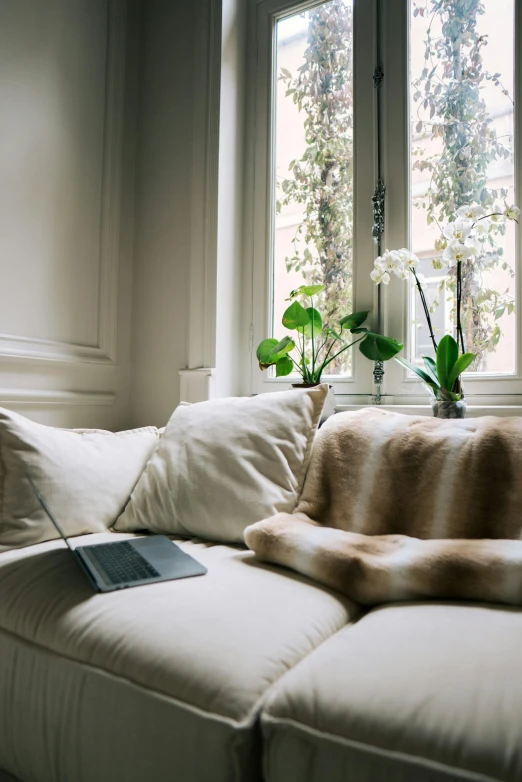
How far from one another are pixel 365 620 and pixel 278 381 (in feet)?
4.10

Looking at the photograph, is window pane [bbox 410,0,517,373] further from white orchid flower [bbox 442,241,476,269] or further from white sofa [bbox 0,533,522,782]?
white sofa [bbox 0,533,522,782]

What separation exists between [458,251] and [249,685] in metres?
1.23

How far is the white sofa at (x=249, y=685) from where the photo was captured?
64 cm

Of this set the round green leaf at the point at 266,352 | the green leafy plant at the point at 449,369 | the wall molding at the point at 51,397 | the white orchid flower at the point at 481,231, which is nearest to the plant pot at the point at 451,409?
the green leafy plant at the point at 449,369

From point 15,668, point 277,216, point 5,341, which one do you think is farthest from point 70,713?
point 277,216

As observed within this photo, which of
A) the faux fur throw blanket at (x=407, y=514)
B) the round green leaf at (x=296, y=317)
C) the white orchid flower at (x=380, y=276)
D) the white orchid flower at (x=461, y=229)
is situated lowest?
the faux fur throw blanket at (x=407, y=514)

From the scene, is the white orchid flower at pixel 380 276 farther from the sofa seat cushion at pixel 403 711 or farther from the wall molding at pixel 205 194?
the sofa seat cushion at pixel 403 711

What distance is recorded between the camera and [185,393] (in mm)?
2098

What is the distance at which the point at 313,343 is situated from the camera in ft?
6.20

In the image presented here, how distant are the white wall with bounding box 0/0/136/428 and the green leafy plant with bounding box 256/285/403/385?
2.19 feet

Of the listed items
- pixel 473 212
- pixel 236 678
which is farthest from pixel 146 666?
pixel 473 212

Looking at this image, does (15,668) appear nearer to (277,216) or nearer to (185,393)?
(185,393)

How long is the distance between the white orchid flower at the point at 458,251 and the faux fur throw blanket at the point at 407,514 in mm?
473

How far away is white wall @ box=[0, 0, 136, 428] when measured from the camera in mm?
1813
